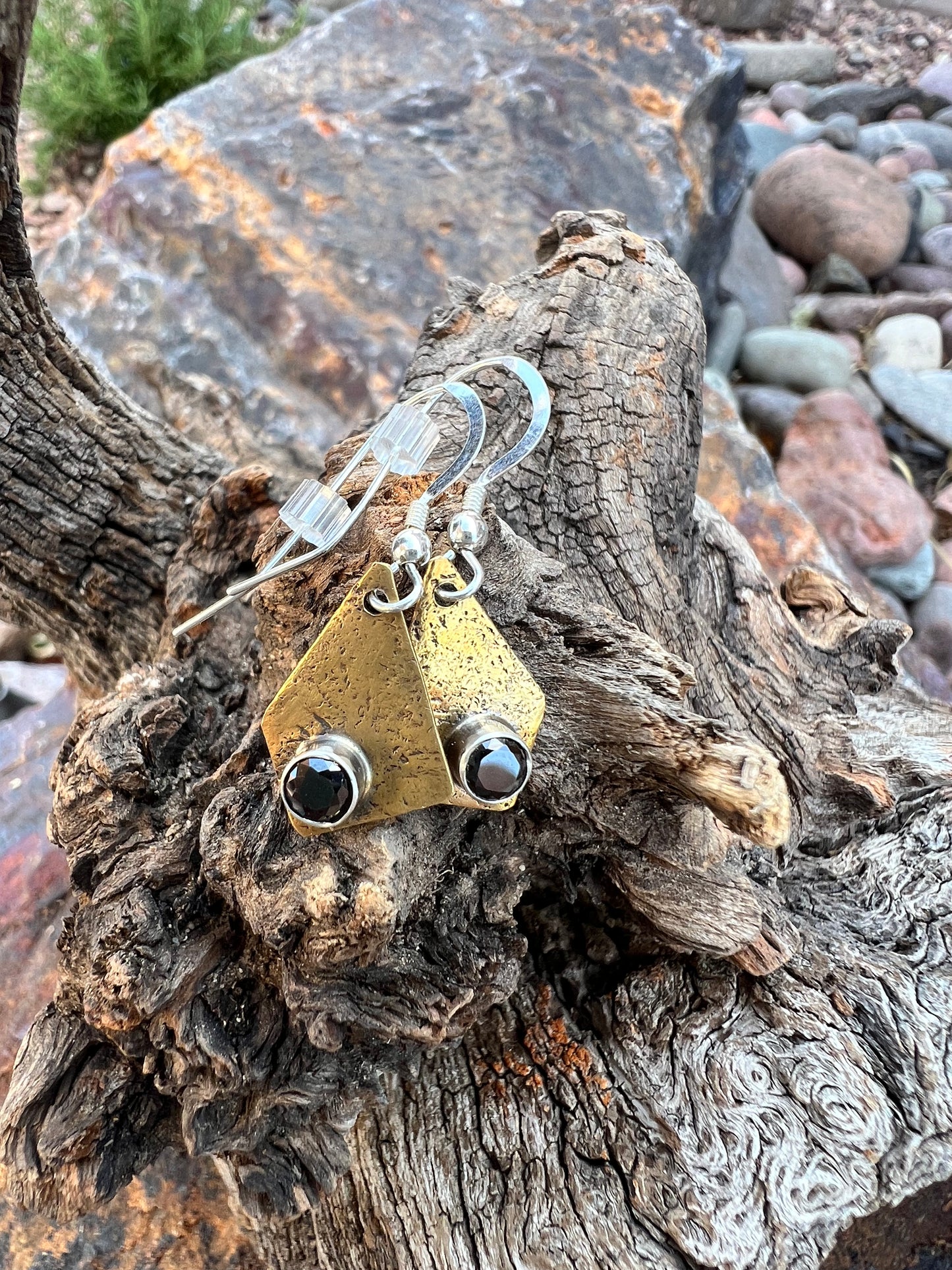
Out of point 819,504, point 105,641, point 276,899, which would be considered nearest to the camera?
point 276,899

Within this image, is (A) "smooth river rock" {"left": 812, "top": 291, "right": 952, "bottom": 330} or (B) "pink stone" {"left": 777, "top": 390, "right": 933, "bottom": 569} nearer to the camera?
(B) "pink stone" {"left": 777, "top": 390, "right": 933, "bottom": 569}

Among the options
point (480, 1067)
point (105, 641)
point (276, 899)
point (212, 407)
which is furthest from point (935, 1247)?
point (212, 407)

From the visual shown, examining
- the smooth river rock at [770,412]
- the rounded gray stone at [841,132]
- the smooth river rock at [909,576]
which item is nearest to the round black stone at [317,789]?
the smooth river rock at [909,576]

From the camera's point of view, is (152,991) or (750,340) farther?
(750,340)

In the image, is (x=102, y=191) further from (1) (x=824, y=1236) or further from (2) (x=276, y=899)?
(1) (x=824, y=1236)

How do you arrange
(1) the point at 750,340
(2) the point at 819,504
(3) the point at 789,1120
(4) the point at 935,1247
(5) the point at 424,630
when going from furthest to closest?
(1) the point at 750,340, (2) the point at 819,504, (4) the point at 935,1247, (3) the point at 789,1120, (5) the point at 424,630

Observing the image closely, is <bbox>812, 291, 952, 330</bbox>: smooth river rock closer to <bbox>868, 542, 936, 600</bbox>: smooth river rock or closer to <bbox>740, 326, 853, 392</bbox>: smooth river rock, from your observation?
<bbox>740, 326, 853, 392</bbox>: smooth river rock

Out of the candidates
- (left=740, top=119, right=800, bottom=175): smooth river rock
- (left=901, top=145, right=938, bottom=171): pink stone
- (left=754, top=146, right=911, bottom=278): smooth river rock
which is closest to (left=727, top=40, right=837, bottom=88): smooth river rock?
(left=740, top=119, right=800, bottom=175): smooth river rock
